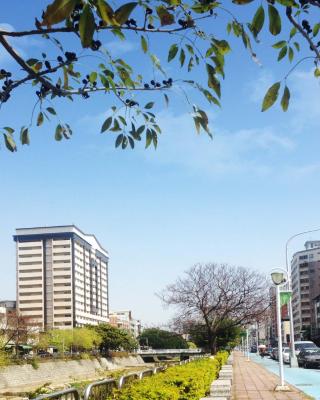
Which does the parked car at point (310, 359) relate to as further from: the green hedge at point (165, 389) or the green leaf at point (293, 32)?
the green leaf at point (293, 32)

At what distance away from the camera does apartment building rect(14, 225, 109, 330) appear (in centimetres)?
15425

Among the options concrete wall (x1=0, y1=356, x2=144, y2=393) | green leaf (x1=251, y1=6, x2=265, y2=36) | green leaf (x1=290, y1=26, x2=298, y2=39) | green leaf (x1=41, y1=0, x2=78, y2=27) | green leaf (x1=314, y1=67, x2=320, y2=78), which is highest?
green leaf (x1=290, y1=26, x2=298, y2=39)

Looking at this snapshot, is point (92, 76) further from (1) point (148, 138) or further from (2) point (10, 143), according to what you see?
(2) point (10, 143)

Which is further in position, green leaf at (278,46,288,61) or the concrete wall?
the concrete wall

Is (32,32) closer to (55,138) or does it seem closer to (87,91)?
(87,91)

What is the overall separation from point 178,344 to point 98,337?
37.6 metres

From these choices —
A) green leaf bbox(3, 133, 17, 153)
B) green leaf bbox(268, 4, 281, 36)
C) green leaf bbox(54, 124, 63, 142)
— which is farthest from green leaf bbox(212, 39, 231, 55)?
green leaf bbox(3, 133, 17, 153)

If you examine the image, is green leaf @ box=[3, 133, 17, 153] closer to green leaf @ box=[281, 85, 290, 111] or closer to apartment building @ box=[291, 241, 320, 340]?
green leaf @ box=[281, 85, 290, 111]

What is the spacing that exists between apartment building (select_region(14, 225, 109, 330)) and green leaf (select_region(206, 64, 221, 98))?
497ft

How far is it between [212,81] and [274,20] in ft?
2.64

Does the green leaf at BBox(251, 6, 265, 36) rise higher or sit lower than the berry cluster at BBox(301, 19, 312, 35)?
lower

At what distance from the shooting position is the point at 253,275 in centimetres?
4325

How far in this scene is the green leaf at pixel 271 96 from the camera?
10.4 ft

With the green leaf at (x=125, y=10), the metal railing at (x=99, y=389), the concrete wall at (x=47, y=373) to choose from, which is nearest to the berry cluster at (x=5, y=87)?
the green leaf at (x=125, y=10)
